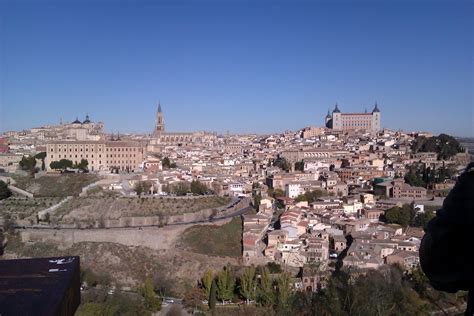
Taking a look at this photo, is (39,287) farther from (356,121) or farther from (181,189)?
(356,121)

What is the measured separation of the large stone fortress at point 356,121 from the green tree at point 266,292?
104 ft

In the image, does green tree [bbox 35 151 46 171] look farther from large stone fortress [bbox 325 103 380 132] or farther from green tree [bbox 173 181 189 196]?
large stone fortress [bbox 325 103 380 132]

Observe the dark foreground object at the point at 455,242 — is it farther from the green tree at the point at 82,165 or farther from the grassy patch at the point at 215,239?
the green tree at the point at 82,165

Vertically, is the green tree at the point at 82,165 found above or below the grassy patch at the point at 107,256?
above

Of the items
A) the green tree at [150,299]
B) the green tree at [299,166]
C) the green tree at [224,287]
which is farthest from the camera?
the green tree at [299,166]

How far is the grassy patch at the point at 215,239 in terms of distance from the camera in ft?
41.8

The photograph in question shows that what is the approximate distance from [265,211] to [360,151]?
13399 mm

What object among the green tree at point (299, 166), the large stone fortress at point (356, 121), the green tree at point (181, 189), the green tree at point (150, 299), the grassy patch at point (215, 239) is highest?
the large stone fortress at point (356, 121)

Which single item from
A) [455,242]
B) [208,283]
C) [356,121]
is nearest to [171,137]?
[356,121]

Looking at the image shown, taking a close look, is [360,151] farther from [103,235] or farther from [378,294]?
[378,294]

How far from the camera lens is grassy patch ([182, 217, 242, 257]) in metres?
12.7

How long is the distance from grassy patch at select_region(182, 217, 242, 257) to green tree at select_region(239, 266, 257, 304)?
250 centimetres

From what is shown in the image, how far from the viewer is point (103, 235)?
43.4 feet

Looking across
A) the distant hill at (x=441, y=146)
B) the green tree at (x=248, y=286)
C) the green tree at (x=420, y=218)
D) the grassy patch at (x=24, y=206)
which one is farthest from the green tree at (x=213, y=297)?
the distant hill at (x=441, y=146)
